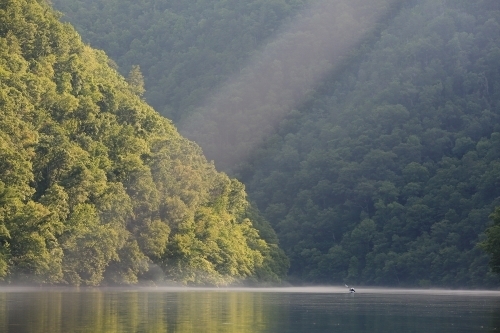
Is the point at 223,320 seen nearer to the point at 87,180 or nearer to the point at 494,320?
the point at 494,320

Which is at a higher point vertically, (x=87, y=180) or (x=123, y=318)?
(x=87, y=180)

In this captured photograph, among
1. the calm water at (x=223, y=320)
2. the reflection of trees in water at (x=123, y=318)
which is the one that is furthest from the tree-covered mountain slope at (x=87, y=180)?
the calm water at (x=223, y=320)

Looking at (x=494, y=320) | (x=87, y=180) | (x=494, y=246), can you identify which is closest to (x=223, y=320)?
(x=494, y=320)

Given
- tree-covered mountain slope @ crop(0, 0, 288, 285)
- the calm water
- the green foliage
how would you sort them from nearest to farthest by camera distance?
1. the calm water
2. tree-covered mountain slope @ crop(0, 0, 288, 285)
3. the green foliage

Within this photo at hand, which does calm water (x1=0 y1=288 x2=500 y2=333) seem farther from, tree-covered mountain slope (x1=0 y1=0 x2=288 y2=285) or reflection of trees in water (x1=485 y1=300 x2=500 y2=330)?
tree-covered mountain slope (x1=0 y1=0 x2=288 y2=285)

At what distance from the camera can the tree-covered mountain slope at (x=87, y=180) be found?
7800 centimetres

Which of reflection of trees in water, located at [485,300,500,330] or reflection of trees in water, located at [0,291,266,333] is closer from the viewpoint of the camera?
reflection of trees in water, located at [0,291,266,333]

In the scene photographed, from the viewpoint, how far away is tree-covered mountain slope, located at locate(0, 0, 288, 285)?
3071 inches

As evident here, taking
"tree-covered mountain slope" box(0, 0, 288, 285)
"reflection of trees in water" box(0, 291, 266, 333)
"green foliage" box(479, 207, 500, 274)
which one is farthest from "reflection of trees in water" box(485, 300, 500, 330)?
"tree-covered mountain slope" box(0, 0, 288, 285)

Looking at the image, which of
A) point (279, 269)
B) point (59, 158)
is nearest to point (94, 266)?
point (59, 158)

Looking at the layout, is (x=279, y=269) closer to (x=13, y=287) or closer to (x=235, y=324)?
(x=13, y=287)

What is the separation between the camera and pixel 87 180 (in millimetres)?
86250

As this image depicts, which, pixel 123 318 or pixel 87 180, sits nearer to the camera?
pixel 123 318

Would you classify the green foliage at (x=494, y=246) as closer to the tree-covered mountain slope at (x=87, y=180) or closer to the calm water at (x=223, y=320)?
the tree-covered mountain slope at (x=87, y=180)
